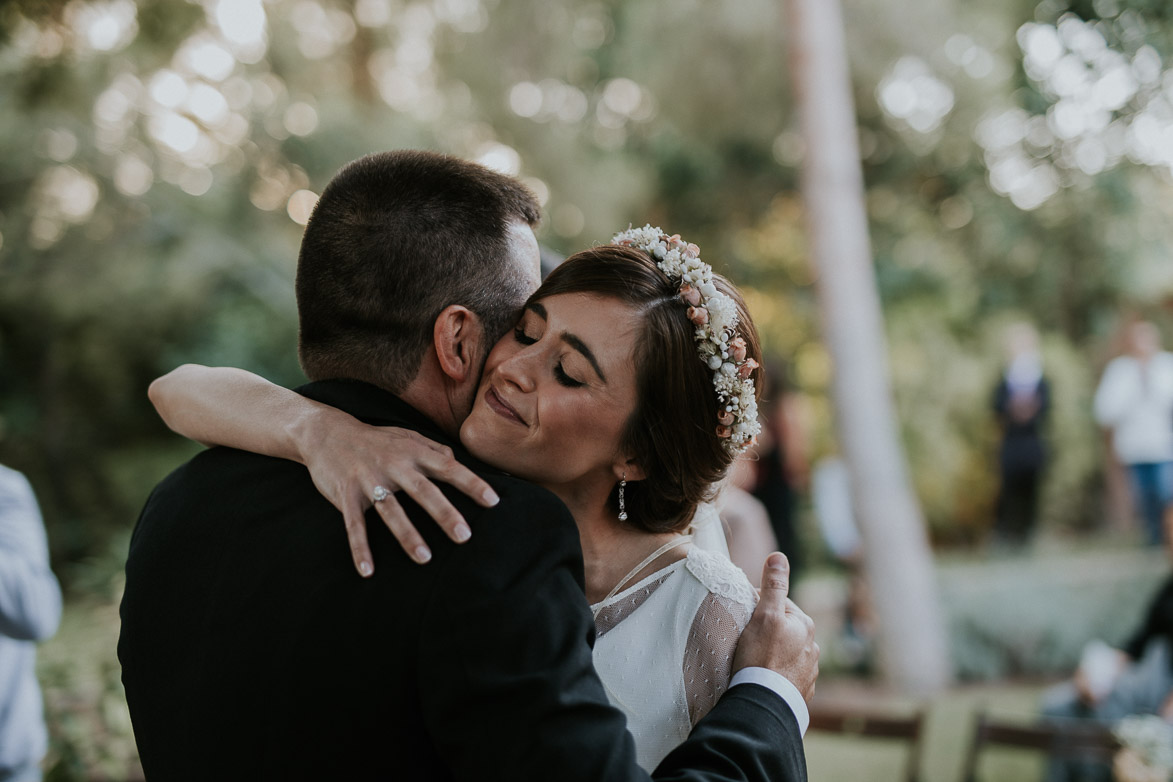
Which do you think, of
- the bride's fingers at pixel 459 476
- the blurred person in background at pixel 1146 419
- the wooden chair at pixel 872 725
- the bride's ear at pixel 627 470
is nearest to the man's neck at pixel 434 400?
the bride's fingers at pixel 459 476

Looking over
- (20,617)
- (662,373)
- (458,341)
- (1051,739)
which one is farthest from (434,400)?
(1051,739)

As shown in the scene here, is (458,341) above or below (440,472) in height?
above

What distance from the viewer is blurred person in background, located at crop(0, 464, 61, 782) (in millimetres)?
2850

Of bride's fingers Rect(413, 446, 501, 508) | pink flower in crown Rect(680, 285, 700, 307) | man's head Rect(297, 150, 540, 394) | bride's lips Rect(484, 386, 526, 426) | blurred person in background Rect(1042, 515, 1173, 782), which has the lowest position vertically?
blurred person in background Rect(1042, 515, 1173, 782)

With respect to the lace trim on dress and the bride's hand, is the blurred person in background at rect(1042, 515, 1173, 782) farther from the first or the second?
the bride's hand

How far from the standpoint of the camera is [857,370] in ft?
26.3

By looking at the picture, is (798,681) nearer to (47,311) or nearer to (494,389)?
(494,389)

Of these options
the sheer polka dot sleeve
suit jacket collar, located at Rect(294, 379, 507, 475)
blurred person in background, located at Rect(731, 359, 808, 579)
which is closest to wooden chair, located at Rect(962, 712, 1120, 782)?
blurred person in background, located at Rect(731, 359, 808, 579)

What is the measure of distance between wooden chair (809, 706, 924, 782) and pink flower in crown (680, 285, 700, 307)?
3.24 m

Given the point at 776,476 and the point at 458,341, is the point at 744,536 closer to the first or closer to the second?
the point at 776,476

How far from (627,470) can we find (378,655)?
2.71 feet

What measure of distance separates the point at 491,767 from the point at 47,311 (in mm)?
11129

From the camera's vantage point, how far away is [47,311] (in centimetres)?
1060

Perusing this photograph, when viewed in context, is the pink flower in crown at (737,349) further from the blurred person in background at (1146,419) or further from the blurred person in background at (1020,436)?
the blurred person in background at (1020,436)
